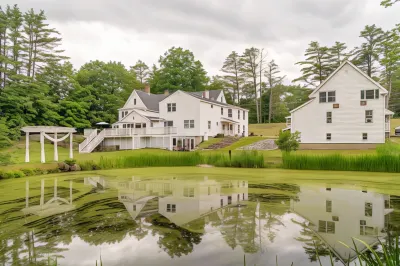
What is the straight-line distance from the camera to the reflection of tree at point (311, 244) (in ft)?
14.7

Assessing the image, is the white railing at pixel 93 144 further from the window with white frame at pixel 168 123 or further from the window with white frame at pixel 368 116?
the window with white frame at pixel 368 116

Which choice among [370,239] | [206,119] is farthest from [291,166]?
[206,119]

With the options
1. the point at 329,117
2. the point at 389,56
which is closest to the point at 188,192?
the point at 389,56

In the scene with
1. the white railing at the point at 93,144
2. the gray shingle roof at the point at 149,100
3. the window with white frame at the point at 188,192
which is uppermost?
the gray shingle roof at the point at 149,100

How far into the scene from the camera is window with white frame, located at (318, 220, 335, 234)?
5.42m

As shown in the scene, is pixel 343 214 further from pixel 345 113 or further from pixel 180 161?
pixel 345 113

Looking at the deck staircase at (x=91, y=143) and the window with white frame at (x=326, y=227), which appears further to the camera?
the deck staircase at (x=91, y=143)

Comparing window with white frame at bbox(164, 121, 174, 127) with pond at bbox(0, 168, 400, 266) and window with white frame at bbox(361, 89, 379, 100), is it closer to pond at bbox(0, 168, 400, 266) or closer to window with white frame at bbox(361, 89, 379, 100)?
window with white frame at bbox(361, 89, 379, 100)

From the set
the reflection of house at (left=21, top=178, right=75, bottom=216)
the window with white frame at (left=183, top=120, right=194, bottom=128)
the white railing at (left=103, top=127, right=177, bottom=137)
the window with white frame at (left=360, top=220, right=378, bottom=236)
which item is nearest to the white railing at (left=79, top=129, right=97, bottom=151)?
the white railing at (left=103, top=127, right=177, bottom=137)

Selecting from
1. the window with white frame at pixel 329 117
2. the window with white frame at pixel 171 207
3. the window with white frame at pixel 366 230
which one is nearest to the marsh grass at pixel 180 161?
the window with white frame at pixel 171 207

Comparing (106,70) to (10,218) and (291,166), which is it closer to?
(291,166)

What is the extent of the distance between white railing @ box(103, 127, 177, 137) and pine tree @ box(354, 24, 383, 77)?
1265 inches

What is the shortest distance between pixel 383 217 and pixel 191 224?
415 centimetres

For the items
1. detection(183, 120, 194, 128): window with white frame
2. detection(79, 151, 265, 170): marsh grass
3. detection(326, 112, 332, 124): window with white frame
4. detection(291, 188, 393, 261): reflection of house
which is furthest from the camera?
detection(183, 120, 194, 128): window with white frame
